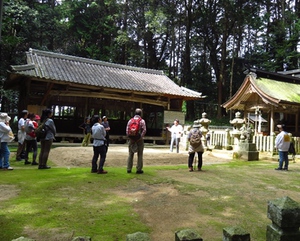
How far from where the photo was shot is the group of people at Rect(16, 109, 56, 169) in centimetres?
693

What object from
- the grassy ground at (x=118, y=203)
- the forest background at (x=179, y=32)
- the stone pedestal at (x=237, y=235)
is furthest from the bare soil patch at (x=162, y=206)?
the forest background at (x=179, y=32)

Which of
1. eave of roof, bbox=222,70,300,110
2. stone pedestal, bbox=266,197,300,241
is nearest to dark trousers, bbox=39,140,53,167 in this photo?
stone pedestal, bbox=266,197,300,241

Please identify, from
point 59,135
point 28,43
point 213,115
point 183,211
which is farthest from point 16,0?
point 213,115

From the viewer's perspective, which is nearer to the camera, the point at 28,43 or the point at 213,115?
the point at 28,43

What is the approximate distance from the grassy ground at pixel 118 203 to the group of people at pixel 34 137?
548 millimetres

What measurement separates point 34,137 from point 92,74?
9.78 meters

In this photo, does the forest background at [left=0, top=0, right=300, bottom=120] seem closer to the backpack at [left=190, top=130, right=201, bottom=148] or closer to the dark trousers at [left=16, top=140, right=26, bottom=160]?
the dark trousers at [left=16, top=140, right=26, bottom=160]

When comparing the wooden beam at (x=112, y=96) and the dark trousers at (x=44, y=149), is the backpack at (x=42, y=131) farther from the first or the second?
the wooden beam at (x=112, y=96)

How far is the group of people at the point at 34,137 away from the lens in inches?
273

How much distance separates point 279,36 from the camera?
1146 inches

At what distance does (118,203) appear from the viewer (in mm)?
4238

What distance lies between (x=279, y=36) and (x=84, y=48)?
23.0m

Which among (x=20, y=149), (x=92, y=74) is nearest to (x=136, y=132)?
(x=20, y=149)

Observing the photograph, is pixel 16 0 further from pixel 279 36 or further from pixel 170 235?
pixel 279 36
